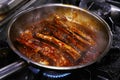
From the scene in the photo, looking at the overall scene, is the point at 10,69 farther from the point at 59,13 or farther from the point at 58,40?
the point at 59,13

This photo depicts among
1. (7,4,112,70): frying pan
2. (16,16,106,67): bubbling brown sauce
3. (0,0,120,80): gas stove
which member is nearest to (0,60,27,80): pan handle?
(0,0,120,80): gas stove

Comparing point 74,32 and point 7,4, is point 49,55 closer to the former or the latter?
point 74,32

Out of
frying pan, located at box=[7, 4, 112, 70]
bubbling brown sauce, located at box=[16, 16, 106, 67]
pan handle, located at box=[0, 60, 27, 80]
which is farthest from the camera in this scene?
frying pan, located at box=[7, 4, 112, 70]

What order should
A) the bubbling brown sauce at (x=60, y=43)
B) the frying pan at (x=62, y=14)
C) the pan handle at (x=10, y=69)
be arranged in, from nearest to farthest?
the pan handle at (x=10, y=69) < the bubbling brown sauce at (x=60, y=43) < the frying pan at (x=62, y=14)

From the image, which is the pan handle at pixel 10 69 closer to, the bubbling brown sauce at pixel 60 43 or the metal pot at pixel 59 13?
the bubbling brown sauce at pixel 60 43

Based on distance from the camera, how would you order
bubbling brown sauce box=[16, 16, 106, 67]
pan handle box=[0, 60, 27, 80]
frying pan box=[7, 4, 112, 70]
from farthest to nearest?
frying pan box=[7, 4, 112, 70], bubbling brown sauce box=[16, 16, 106, 67], pan handle box=[0, 60, 27, 80]

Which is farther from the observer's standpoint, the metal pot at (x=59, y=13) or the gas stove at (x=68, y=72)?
the metal pot at (x=59, y=13)

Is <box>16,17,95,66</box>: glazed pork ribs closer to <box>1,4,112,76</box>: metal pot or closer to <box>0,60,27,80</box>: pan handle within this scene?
<box>1,4,112,76</box>: metal pot

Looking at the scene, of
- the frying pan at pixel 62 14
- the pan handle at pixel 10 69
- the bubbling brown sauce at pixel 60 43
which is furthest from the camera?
the frying pan at pixel 62 14

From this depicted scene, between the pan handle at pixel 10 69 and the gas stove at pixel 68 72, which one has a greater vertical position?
the pan handle at pixel 10 69

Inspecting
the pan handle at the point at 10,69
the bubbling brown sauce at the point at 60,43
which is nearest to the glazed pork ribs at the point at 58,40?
the bubbling brown sauce at the point at 60,43
